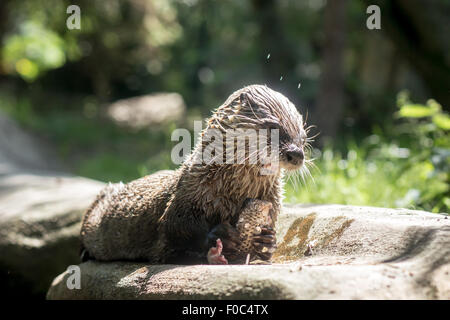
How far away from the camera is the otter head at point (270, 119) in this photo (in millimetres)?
3369

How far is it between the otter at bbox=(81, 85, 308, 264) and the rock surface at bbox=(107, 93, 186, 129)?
11.5m

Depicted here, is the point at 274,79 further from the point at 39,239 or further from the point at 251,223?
the point at 251,223

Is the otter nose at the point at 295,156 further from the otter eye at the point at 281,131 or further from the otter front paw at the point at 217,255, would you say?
the otter front paw at the point at 217,255

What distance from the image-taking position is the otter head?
3369 mm

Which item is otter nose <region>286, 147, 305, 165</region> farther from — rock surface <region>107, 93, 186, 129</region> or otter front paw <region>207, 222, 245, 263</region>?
rock surface <region>107, 93, 186, 129</region>

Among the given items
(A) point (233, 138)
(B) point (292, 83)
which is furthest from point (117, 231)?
(B) point (292, 83)

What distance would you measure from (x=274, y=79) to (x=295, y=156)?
856 cm

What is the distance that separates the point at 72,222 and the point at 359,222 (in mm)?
3287

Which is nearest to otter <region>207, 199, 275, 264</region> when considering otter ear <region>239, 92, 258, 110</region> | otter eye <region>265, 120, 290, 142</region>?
otter eye <region>265, 120, 290, 142</region>

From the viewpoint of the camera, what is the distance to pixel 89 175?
37.8 ft

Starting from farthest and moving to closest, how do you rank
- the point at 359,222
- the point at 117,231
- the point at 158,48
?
the point at 158,48 → the point at 117,231 → the point at 359,222

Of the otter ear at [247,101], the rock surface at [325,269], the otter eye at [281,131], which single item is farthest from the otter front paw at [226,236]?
the otter ear at [247,101]

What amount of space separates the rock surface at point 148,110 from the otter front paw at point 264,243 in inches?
469

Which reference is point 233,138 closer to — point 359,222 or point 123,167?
point 359,222
